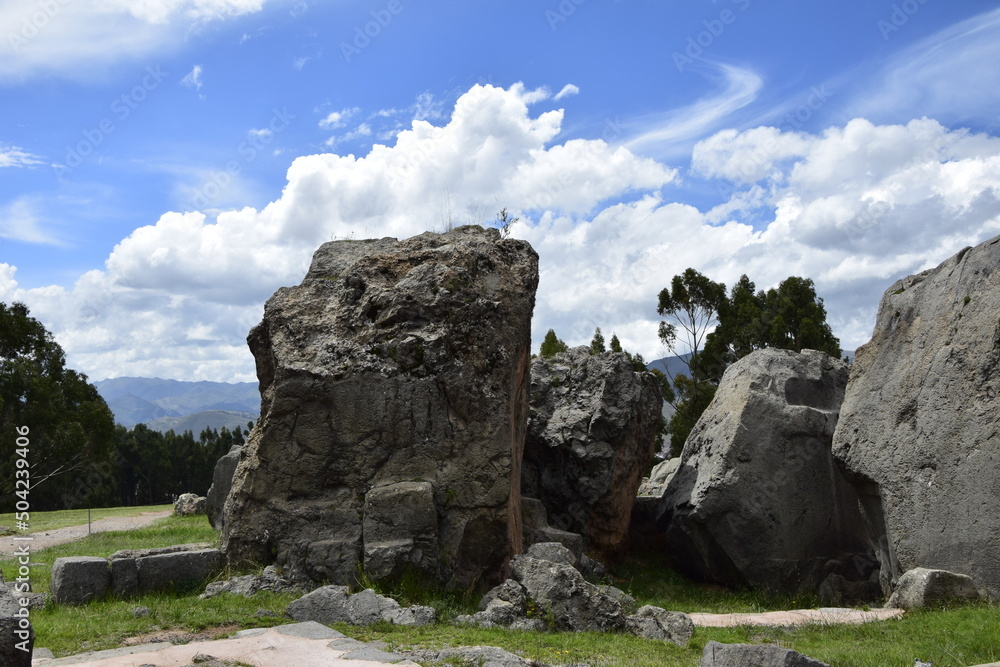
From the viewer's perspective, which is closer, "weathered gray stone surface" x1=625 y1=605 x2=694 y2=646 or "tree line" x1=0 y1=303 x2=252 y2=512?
"weathered gray stone surface" x1=625 y1=605 x2=694 y2=646

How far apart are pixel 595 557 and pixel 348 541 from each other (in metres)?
A: 7.19

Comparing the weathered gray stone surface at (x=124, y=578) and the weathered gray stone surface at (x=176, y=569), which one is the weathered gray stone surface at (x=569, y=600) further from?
the weathered gray stone surface at (x=124, y=578)

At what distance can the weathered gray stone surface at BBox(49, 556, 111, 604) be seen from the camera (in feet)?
34.3

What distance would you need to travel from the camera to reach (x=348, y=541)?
11727mm

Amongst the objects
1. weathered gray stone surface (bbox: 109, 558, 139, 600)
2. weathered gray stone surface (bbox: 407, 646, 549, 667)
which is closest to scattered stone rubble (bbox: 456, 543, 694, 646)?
weathered gray stone surface (bbox: 407, 646, 549, 667)

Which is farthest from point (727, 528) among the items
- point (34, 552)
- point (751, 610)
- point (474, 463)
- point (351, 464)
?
point (34, 552)

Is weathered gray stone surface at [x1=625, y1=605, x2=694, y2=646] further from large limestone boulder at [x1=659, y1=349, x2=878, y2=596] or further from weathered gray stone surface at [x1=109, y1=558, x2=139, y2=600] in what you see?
weathered gray stone surface at [x1=109, y1=558, x2=139, y2=600]

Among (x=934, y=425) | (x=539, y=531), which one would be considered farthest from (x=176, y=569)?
(x=934, y=425)

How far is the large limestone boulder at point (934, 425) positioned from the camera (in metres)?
11.7

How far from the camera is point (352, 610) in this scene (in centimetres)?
965

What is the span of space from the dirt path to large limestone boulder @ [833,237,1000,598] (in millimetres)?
15610

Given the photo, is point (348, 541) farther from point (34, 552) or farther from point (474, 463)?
point (34, 552)

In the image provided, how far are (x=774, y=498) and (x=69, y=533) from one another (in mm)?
19672

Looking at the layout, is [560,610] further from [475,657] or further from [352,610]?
[352,610]
